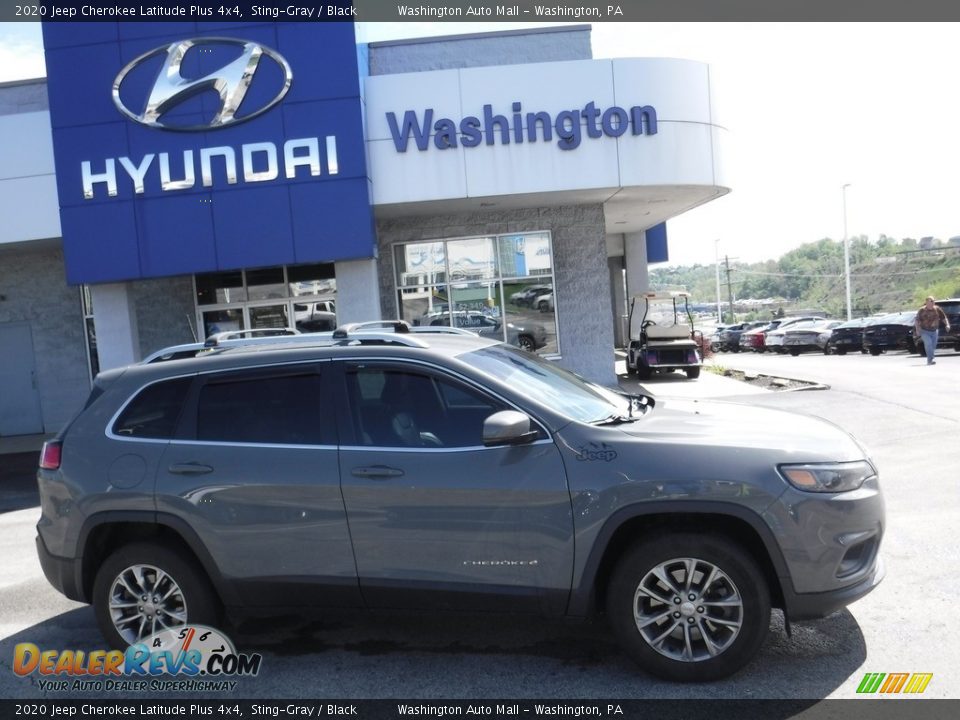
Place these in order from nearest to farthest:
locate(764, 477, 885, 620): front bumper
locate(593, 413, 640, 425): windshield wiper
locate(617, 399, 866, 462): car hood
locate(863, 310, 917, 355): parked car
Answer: locate(764, 477, 885, 620): front bumper, locate(617, 399, 866, 462): car hood, locate(593, 413, 640, 425): windshield wiper, locate(863, 310, 917, 355): parked car

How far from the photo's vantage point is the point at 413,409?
14.5ft

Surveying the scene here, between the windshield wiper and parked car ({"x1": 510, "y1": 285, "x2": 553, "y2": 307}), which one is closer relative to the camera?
the windshield wiper

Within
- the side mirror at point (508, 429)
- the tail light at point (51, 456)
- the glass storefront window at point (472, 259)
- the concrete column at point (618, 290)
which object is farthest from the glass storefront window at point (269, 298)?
the concrete column at point (618, 290)

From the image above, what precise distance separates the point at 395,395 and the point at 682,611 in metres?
1.83

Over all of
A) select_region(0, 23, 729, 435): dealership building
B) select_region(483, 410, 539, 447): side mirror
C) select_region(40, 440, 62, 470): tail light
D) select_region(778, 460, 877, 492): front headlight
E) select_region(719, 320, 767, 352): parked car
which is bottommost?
select_region(719, 320, 767, 352): parked car

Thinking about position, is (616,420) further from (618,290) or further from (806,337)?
(806,337)

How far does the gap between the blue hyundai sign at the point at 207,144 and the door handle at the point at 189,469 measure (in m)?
10.1

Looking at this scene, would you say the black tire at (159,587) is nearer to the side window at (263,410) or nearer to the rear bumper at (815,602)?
the side window at (263,410)

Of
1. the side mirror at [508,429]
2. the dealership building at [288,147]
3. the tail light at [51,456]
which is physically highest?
the dealership building at [288,147]

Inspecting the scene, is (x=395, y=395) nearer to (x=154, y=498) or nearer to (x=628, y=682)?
(x=154, y=498)

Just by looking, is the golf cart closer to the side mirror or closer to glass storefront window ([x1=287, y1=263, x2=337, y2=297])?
glass storefront window ([x1=287, y1=263, x2=337, y2=297])

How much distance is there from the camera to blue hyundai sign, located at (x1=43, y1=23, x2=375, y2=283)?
14.2m

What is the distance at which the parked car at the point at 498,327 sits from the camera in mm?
17375

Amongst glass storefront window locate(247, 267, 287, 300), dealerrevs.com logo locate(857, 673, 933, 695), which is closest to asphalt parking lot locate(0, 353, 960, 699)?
dealerrevs.com logo locate(857, 673, 933, 695)
